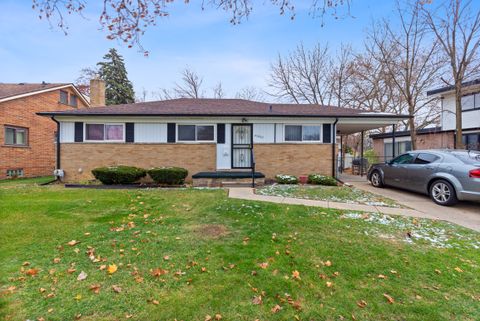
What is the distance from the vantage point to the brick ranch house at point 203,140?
433 inches

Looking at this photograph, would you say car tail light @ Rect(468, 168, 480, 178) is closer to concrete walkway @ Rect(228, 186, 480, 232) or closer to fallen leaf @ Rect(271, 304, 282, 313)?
concrete walkway @ Rect(228, 186, 480, 232)

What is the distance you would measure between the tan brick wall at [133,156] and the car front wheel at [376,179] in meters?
6.58

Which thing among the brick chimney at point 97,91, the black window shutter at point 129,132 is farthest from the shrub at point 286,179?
the brick chimney at point 97,91

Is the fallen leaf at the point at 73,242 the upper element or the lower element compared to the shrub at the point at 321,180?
lower

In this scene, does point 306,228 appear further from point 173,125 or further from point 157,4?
point 173,125

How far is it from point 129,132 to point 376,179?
34.4 feet

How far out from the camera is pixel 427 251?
375 centimetres

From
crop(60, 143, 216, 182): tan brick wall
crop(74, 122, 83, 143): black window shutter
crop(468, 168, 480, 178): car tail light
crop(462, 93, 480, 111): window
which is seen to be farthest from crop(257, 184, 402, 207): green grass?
crop(462, 93, 480, 111): window

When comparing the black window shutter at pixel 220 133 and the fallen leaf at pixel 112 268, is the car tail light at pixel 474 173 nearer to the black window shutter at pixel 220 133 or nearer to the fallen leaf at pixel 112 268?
the fallen leaf at pixel 112 268

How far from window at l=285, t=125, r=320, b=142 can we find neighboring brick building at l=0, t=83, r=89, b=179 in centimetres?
1483

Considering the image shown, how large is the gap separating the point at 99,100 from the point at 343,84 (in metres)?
21.0

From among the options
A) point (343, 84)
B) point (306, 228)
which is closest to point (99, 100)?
point (306, 228)

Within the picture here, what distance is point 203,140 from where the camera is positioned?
37.3 feet

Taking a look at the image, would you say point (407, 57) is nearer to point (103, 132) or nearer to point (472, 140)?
point (472, 140)
